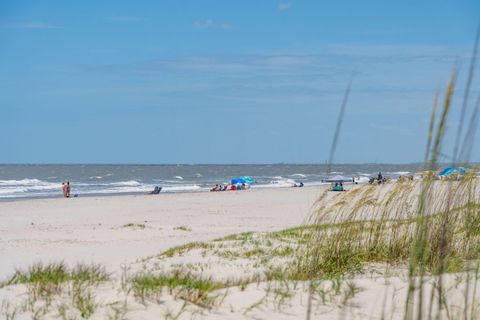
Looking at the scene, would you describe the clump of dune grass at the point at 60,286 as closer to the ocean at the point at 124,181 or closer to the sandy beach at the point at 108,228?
the sandy beach at the point at 108,228

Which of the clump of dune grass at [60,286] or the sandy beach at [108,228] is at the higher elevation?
the clump of dune grass at [60,286]

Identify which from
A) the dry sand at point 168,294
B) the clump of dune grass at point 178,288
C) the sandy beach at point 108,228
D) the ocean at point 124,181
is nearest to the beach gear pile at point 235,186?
the ocean at point 124,181

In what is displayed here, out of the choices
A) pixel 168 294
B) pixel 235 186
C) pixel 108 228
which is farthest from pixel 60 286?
pixel 235 186

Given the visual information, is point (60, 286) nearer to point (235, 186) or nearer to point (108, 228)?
point (108, 228)

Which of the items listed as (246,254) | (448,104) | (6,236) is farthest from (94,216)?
(448,104)

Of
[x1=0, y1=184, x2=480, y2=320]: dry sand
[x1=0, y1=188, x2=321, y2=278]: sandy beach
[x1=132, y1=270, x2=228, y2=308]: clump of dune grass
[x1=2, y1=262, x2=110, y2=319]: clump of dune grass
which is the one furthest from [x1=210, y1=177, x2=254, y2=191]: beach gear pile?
[x1=132, y1=270, x2=228, y2=308]: clump of dune grass

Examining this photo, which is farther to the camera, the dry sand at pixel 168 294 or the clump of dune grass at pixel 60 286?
the dry sand at pixel 168 294

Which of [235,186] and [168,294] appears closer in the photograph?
[168,294]

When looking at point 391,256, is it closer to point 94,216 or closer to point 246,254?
point 246,254

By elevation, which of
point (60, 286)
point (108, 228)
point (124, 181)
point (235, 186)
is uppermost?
point (60, 286)

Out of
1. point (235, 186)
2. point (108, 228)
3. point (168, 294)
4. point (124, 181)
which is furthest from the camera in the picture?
point (124, 181)

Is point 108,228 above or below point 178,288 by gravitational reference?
below

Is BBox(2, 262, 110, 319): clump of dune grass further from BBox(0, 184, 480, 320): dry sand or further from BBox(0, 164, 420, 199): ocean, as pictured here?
BBox(0, 164, 420, 199): ocean

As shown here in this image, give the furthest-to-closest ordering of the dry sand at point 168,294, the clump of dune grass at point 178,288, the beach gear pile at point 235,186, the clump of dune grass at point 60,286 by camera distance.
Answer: the beach gear pile at point 235,186
the clump of dune grass at point 178,288
the dry sand at point 168,294
the clump of dune grass at point 60,286
